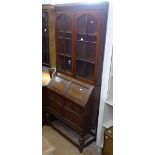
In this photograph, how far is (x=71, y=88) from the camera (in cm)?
289

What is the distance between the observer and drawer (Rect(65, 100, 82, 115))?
2.71m

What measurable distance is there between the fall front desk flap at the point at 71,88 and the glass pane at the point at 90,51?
396mm

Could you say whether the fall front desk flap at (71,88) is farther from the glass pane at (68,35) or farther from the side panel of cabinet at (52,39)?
the glass pane at (68,35)

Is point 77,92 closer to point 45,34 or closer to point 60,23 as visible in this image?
point 60,23

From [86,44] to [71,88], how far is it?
71 cm

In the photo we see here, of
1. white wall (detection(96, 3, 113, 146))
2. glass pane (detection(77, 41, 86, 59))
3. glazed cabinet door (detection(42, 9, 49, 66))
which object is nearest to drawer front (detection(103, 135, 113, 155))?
white wall (detection(96, 3, 113, 146))

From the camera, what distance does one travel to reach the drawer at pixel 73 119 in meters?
2.75

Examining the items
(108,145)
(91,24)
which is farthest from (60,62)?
(108,145)

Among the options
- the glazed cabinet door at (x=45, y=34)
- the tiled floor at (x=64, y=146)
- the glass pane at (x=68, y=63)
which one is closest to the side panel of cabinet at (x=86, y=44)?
the glass pane at (x=68, y=63)
